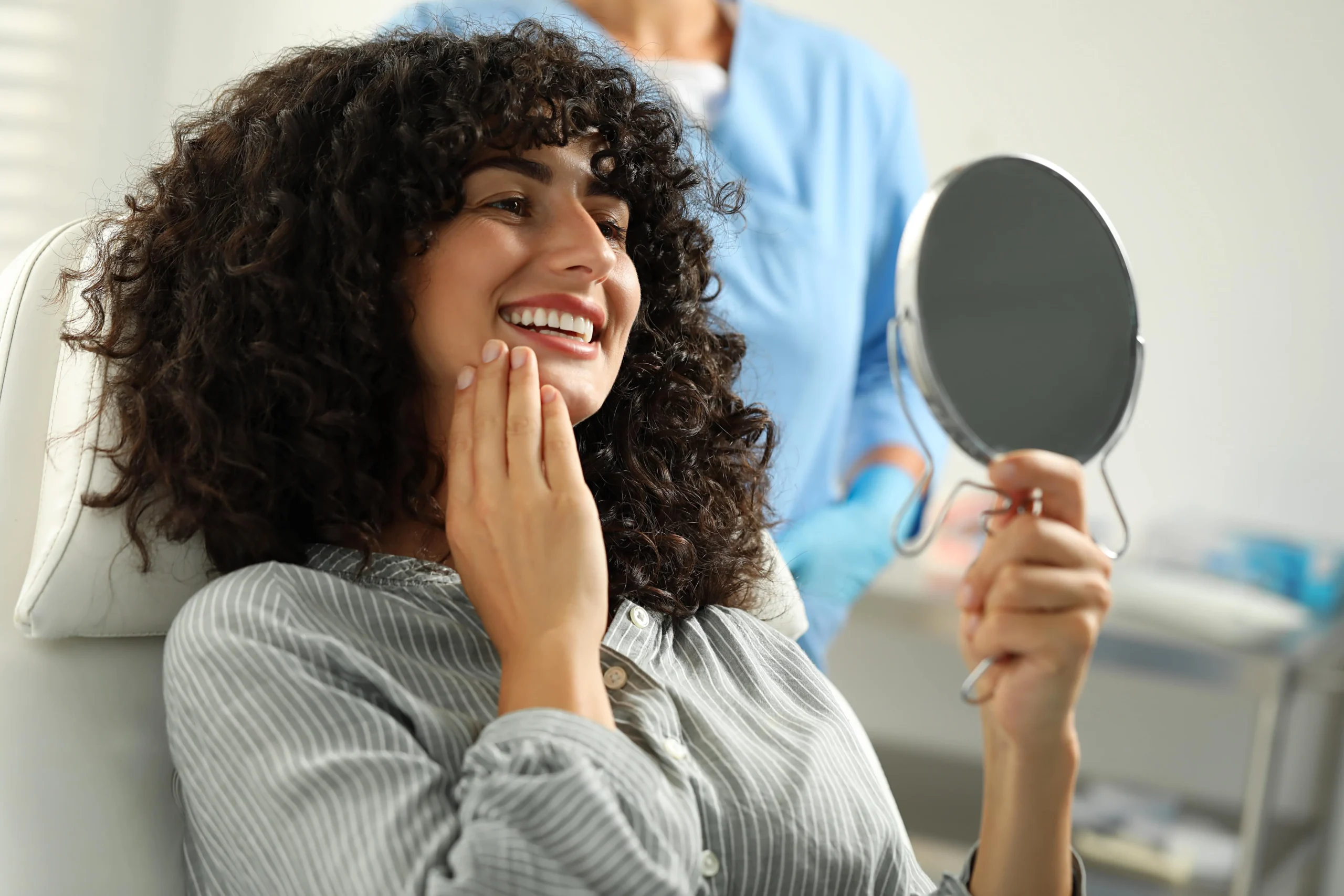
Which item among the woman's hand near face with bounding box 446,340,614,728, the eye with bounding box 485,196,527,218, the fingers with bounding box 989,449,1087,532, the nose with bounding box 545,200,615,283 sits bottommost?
the woman's hand near face with bounding box 446,340,614,728

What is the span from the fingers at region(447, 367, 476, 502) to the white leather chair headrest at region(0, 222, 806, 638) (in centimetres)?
25

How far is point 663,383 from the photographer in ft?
4.07

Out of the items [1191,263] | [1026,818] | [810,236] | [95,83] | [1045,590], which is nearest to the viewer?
[1045,590]

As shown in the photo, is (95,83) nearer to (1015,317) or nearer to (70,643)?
(70,643)

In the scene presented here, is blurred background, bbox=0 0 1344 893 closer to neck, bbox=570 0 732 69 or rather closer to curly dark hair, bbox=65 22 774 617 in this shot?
neck, bbox=570 0 732 69

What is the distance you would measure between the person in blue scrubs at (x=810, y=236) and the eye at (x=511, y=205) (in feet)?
1.48

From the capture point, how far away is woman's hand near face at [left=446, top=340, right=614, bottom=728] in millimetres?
874

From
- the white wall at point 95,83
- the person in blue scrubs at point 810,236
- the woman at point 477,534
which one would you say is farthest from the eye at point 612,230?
the white wall at point 95,83

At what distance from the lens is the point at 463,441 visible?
97 centimetres

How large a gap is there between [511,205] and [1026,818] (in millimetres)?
638

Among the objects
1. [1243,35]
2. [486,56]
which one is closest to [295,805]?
[486,56]

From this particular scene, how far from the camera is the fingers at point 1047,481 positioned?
0.78 metres

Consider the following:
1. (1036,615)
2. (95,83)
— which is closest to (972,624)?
(1036,615)

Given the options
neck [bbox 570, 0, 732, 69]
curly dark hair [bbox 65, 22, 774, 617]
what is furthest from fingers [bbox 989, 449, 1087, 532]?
neck [bbox 570, 0, 732, 69]
